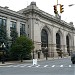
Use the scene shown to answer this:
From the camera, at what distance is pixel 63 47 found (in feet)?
321

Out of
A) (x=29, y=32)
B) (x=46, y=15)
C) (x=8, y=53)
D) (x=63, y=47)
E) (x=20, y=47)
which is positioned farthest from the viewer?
(x=63, y=47)

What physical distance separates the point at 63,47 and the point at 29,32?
30585 millimetres

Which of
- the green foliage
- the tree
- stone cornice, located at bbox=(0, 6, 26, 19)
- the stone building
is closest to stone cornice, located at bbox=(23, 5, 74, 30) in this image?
the stone building

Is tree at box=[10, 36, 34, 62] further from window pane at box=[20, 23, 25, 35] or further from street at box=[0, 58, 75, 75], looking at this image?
street at box=[0, 58, 75, 75]

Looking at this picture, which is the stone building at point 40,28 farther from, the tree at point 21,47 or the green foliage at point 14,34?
the tree at point 21,47

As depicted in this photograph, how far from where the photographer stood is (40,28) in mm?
75938

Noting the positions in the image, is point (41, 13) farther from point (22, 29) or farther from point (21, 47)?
point (21, 47)

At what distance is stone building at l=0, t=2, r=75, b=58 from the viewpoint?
2552 inches

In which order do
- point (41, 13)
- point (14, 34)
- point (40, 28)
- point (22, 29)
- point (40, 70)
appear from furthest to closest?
point (41, 13) < point (40, 28) < point (22, 29) < point (14, 34) < point (40, 70)

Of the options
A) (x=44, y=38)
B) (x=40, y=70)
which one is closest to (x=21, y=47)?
(x=40, y=70)

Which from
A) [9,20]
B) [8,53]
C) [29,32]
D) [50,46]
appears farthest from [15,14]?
[50,46]

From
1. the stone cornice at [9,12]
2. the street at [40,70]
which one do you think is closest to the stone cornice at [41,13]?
the stone cornice at [9,12]

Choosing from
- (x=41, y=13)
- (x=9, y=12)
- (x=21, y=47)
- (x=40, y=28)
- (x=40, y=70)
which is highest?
(x=41, y=13)

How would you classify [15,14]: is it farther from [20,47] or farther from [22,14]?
[20,47]
